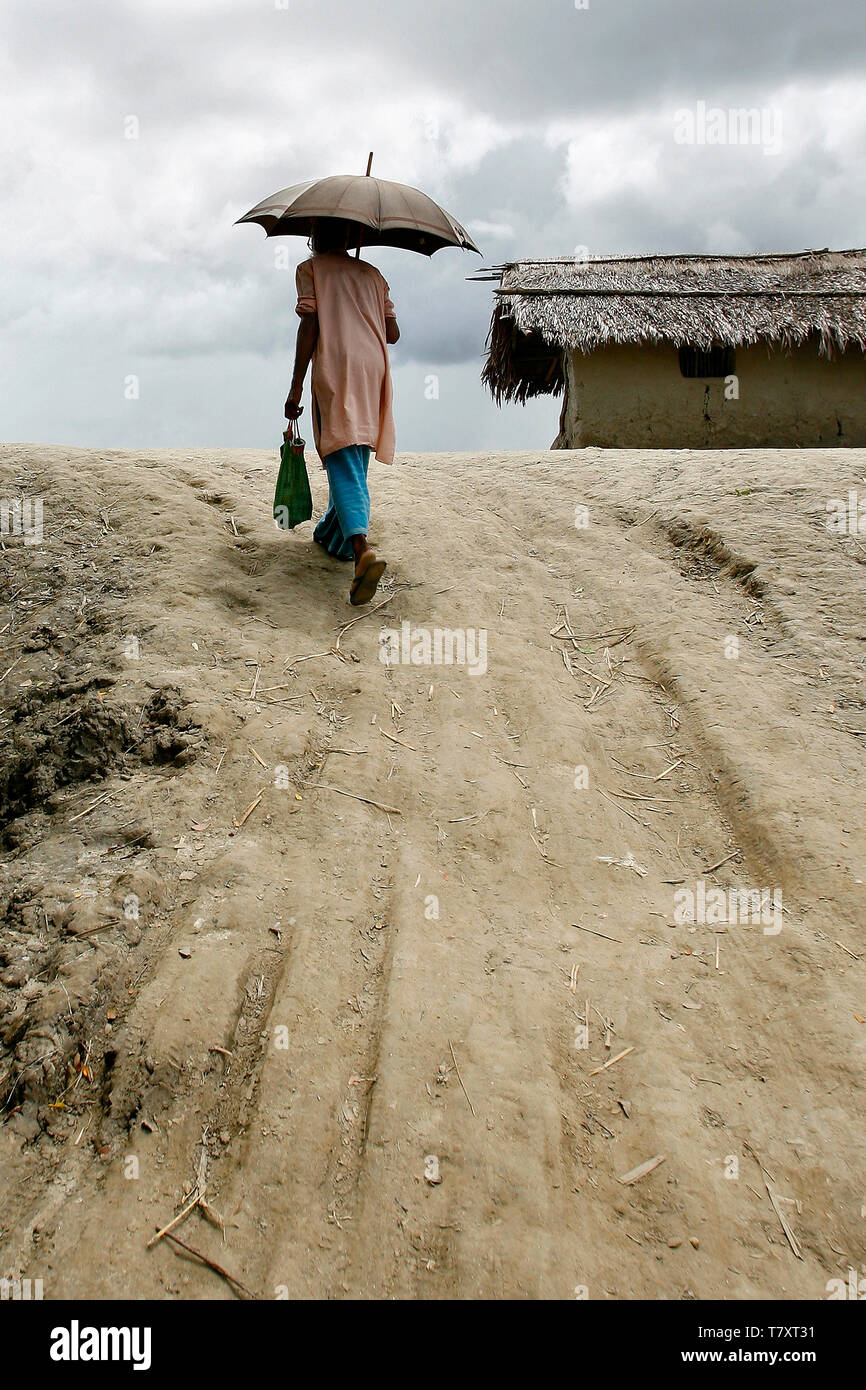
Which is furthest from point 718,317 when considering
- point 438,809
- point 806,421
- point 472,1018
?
point 472,1018

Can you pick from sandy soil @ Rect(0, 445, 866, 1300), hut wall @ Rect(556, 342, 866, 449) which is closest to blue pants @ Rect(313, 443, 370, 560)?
sandy soil @ Rect(0, 445, 866, 1300)

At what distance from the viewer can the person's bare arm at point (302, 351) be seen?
421 cm

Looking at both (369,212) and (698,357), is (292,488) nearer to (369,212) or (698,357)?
(369,212)

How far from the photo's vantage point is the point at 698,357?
10117mm

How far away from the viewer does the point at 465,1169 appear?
2.01 metres

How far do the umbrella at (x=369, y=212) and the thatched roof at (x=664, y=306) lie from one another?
5700 millimetres

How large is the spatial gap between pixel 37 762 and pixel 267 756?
814 millimetres

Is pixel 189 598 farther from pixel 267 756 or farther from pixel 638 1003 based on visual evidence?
pixel 638 1003

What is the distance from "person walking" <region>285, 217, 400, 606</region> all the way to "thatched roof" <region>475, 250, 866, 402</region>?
5837 mm

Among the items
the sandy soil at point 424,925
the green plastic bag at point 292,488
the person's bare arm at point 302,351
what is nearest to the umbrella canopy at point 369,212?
the person's bare arm at point 302,351

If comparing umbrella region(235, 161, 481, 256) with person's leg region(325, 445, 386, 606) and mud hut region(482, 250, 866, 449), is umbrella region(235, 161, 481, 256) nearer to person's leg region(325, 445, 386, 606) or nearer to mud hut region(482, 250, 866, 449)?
person's leg region(325, 445, 386, 606)

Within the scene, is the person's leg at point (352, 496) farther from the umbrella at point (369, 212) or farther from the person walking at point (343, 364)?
the umbrella at point (369, 212)

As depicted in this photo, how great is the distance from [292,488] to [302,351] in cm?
65

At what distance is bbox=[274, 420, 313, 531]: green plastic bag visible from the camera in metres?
4.42
